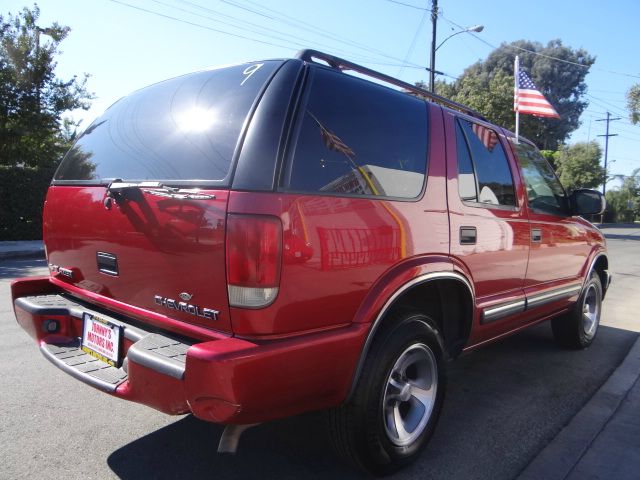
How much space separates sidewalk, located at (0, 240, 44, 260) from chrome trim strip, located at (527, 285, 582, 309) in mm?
10968

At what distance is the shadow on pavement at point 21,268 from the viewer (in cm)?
850

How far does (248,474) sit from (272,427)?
1.73 ft

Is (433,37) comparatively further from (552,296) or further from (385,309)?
(385,309)

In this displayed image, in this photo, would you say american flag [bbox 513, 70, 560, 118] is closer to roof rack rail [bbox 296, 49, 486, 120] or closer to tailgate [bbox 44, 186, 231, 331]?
roof rack rail [bbox 296, 49, 486, 120]

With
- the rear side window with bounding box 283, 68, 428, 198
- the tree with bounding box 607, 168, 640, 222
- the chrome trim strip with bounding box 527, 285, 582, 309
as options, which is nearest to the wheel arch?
the chrome trim strip with bounding box 527, 285, 582, 309

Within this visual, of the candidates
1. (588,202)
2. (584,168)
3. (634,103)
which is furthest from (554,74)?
(588,202)

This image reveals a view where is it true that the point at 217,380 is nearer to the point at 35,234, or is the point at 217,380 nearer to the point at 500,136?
the point at 500,136

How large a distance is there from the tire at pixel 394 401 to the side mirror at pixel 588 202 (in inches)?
91.7

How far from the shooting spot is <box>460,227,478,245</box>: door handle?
2928 mm

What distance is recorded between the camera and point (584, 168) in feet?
120

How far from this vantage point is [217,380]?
6.14 feet

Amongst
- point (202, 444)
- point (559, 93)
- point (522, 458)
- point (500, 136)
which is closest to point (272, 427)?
point (202, 444)

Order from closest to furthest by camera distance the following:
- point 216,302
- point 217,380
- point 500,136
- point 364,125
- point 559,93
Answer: point 217,380
point 216,302
point 364,125
point 500,136
point 559,93

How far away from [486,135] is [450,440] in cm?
204
